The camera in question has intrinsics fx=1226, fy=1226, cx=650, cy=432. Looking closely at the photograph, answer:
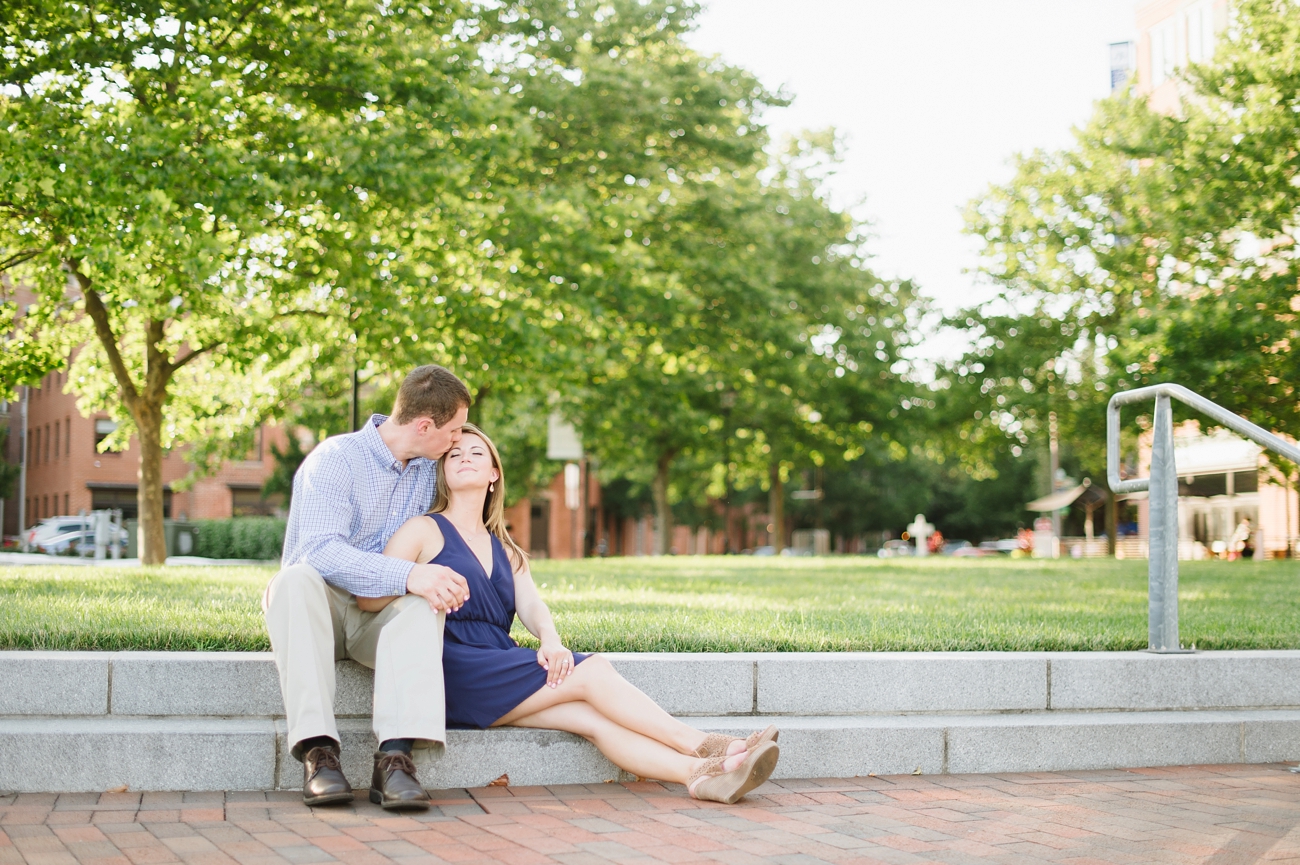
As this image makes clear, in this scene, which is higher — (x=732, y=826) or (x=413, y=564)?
(x=413, y=564)

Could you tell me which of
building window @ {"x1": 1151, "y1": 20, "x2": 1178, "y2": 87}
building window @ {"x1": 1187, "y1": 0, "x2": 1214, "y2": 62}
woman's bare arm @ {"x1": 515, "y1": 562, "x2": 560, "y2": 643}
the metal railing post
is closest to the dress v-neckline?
woman's bare arm @ {"x1": 515, "y1": 562, "x2": 560, "y2": 643}

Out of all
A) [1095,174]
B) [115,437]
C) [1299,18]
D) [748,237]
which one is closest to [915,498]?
[1095,174]

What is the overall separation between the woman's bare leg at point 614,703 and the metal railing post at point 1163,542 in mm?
2948

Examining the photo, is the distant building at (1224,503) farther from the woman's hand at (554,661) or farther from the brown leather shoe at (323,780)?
the brown leather shoe at (323,780)

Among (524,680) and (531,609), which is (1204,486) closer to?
(531,609)

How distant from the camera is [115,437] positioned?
19484 mm

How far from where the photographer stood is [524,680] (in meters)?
5.04

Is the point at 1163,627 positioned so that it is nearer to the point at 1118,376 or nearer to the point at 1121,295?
the point at 1118,376

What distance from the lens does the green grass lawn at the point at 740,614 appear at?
20.4ft

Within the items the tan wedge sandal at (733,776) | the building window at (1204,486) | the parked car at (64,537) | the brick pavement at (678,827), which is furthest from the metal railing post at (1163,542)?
the building window at (1204,486)

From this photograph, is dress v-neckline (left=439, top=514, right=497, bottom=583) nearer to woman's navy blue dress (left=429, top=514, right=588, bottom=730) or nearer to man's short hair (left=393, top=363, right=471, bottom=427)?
woman's navy blue dress (left=429, top=514, right=588, bottom=730)

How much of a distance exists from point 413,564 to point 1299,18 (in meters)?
19.8

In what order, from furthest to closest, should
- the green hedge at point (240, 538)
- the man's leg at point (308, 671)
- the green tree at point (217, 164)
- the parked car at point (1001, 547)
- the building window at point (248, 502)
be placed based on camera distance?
1. the parked car at point (1001, 547)
2. the building window at point (248, 502)
3. the green hedge at point (240, 538)
4. the green tree at point (217, 164)
5. the man's leg at point (308, 671)

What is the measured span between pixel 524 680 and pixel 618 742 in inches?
18.1
